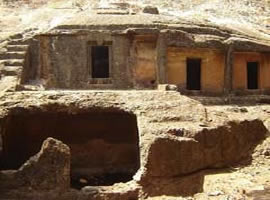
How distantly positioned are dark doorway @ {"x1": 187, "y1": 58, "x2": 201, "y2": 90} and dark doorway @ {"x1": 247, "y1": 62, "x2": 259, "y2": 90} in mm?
2238

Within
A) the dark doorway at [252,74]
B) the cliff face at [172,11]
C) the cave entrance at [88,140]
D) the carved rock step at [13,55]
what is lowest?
the cave entrance at [88,140]

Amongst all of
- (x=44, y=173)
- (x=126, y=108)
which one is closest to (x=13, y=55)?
(x=126, y=108)

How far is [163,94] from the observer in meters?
12.2

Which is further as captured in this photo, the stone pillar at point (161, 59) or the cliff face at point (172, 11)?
the cliff face at point (172, 11)

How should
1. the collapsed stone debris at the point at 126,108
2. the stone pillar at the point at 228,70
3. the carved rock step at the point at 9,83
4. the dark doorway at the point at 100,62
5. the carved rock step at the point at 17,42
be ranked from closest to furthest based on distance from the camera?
the collapsed stone debris at the point at 126,108, the carved rock step at the point at 9,83, the dark doorway at the point at 100,62, the stone pillar at the point at 228,70, the carved rock step at the point at 17,42

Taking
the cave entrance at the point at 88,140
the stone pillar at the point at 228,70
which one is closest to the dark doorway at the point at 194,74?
the stone pillar at the point at 228,70

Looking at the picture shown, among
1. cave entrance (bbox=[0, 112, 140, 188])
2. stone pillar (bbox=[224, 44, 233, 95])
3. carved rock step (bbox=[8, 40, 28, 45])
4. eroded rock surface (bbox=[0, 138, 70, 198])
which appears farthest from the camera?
carved rock step (bbox=[8, 40, 28, 45])

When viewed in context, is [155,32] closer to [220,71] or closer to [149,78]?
[149,78]

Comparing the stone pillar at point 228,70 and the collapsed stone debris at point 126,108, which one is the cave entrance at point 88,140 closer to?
the collapsed stone debris at point 126,108

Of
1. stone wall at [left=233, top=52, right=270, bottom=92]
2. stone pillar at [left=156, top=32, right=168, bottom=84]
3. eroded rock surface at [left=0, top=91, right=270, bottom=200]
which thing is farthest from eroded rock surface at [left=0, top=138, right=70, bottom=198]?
stone wall at [left=233, top=52, right=270, bottom=92]

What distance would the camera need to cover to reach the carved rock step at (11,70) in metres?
18.8

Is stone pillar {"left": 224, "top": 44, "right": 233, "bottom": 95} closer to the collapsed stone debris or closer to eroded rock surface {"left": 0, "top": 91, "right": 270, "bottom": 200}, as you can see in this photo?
the collapsed stone debris

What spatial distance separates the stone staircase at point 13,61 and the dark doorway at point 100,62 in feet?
9.40

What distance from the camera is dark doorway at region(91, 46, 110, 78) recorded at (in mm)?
17625
